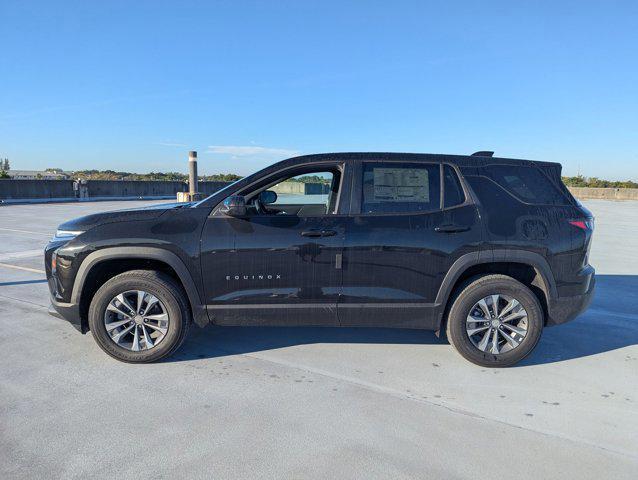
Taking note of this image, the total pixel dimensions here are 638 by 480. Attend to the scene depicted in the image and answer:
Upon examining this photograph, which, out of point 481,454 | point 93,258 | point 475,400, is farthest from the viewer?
point 93,258

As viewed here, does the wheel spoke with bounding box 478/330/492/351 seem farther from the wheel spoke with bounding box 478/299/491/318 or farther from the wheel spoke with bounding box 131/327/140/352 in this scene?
the wheel spoke with bounding box 131/327/140/352

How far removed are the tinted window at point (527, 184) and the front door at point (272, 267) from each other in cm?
147

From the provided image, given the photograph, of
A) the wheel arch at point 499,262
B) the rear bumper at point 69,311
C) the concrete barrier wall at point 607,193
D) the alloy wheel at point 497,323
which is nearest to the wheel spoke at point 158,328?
the rear bumper at point 69,311

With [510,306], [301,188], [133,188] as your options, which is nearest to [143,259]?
[301,188]

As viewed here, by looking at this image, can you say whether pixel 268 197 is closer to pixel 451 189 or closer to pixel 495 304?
pixel 451 189

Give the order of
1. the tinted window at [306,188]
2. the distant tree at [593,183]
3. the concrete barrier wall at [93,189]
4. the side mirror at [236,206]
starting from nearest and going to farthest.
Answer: the side mirror at [236,206] < the tinted window at [306,188] < the concrete barrier wall at [93,189] < the distant tree at [593,183]

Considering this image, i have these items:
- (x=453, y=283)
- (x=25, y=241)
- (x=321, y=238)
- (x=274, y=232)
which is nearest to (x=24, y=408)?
(x=274, y=232)

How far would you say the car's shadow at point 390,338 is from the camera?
13.5ft

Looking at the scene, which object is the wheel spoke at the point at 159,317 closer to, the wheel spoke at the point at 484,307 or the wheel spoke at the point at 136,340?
the wheel spoke at the point at 136,340

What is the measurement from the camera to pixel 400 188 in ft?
12.8

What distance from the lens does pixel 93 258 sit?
3691 millimetres

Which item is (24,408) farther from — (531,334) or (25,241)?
(25,241)

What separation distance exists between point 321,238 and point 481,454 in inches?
76.0

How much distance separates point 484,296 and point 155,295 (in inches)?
110
